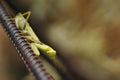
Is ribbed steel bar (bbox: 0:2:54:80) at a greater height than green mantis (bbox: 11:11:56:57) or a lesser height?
lesser

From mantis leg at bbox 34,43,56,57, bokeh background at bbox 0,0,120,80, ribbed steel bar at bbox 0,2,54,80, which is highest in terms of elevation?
bokeh background at bbox 0,0,120,80

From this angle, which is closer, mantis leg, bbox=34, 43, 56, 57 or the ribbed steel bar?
the ribbed steel bar

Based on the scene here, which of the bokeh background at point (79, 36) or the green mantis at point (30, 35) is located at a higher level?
the bokeh background at point (79, 36)

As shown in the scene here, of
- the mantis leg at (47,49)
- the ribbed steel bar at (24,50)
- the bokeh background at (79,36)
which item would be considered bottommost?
the ribbed steel bar at (24,50)

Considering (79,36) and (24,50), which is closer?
(24,50)
